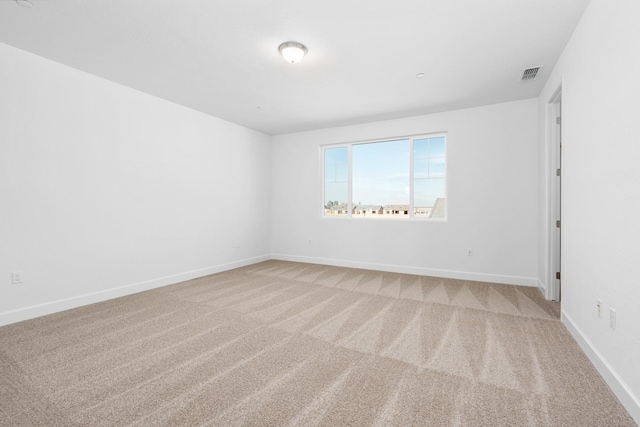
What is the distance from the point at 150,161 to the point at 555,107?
542cm

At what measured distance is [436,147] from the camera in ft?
16.3

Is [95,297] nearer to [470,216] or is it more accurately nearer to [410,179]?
[410,179]

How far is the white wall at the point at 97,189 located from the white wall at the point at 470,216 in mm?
2463

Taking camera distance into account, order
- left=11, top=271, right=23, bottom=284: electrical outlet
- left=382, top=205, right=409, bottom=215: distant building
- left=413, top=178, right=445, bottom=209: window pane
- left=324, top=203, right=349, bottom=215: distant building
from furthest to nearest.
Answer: left=324, top=203, right=349, bottom=215: distant building < left=382, top=205, right=409, bottom=215: distant building < left=413, top=178, right=445, bottom=209: window pane < left=11, top=271, right=23, bottom=284: electrical outlet

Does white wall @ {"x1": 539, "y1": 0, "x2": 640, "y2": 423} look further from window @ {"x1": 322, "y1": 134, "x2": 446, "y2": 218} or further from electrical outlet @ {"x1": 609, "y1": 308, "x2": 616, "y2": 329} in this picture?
window @ {"x1": 322, "y1": 134, "x2": 446, "y2": 218}

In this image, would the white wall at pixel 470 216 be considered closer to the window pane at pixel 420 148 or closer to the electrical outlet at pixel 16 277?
the window pane at pixel 420 148

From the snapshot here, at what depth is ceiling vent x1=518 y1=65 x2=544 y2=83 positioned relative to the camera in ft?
10.8

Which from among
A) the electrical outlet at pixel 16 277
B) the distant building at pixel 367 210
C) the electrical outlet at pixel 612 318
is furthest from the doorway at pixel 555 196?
the electrical outlet at pixel 16 277

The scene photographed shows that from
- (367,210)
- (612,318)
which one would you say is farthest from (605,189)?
(367,210)

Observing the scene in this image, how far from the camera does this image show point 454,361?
2.17 meters

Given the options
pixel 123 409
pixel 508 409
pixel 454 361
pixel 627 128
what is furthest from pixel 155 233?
pixel 627 128

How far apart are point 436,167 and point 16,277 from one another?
18.8 ft

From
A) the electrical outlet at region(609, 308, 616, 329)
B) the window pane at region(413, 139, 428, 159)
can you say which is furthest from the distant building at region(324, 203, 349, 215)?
the electrical outlet at region(609, 308, 616, 329)

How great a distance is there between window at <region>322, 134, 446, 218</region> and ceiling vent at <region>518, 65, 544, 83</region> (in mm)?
1456
